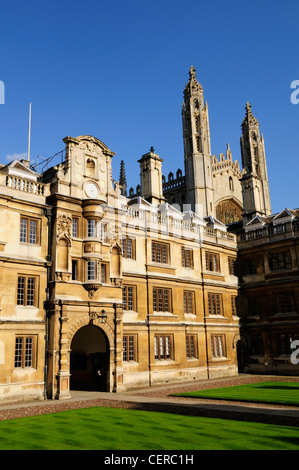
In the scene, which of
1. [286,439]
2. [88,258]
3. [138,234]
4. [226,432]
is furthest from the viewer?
[138,234]

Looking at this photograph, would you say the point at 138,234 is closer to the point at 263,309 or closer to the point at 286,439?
the point at 263,309

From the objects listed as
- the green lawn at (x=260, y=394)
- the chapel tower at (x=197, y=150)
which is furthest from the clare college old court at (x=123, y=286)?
the chapel tower at (x=197, y=150)

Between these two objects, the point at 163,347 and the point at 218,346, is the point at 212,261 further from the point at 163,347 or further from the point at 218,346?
the point at 163,347

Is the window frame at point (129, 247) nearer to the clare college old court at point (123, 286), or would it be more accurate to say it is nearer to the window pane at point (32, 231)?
the clare college old court at point (123, 286)

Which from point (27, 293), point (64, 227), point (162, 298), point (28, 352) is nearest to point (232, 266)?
point (162, 298)

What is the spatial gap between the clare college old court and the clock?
13cm

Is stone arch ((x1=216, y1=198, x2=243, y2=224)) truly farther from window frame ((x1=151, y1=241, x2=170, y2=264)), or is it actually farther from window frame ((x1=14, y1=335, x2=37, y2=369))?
A: window frame ((x1=14, y1=335, x2=37, y2=369))

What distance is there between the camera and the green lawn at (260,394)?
2123 centimetres

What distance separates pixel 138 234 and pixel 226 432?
1968 cm

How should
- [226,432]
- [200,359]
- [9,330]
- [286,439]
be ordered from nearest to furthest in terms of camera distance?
1. [286,439]
2. [226,432]
3. [9,330]
4. [200,359]

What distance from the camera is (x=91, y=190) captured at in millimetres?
28750

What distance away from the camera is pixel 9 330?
23.3m

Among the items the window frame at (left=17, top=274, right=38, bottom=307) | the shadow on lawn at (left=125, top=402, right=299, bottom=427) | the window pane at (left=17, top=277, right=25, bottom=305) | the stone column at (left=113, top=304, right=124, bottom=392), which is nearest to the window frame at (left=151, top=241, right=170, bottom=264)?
the stone column at (left=113, top=304, right=124, bottom=392)
